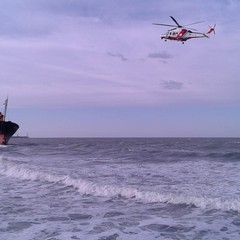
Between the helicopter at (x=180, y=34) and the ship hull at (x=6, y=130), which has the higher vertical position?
the helicopter at (x=180, y=34)

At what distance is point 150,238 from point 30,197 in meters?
5.93

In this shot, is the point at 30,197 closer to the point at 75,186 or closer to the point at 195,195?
the point at 75,186

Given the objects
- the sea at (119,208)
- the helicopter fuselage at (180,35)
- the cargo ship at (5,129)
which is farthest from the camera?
the cargo ship at (5,129)

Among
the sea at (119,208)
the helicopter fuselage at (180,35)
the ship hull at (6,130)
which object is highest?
the helicopter fuselage at (180,35)

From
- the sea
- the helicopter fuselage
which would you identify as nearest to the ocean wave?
the sea

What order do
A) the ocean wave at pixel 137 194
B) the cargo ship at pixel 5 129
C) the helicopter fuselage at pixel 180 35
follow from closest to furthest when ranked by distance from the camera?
the ocean wave at pixel 137 194
the helicopter fuselage at pixel 180 35
the cargo ship at pixel 5 129

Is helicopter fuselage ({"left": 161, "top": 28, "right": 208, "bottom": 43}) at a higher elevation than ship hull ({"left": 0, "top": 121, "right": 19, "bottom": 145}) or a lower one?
higher

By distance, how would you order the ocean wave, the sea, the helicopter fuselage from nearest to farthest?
1. the sea
2. the ocean wave
3. the helicopter fuselage

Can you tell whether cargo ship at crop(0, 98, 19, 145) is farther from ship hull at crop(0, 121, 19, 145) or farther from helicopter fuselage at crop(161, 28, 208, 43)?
helicopter fuselage at crop(161, 28, 208, 43)

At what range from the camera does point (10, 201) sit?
11109 millimetres

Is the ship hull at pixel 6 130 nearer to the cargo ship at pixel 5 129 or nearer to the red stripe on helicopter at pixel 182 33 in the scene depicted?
the cargo ship at pixel 5 129

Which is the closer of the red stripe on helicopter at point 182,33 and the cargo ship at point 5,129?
the red stripe on helicopter at point 182,33

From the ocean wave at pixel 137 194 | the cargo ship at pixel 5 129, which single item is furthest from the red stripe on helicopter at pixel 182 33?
the cargo ship at pixel 5 129

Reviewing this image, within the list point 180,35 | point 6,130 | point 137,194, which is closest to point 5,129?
point 6,130
